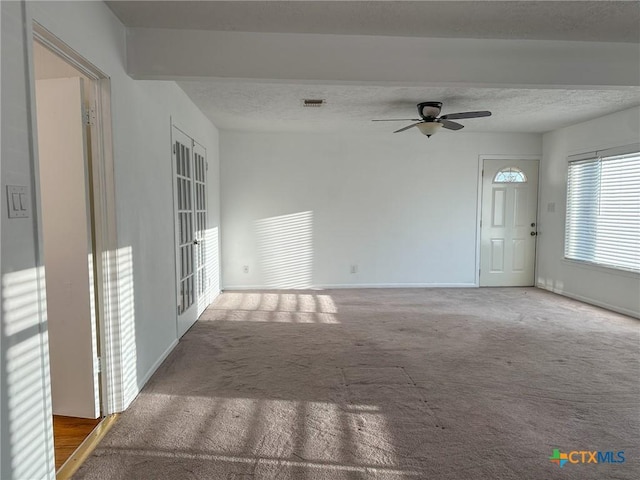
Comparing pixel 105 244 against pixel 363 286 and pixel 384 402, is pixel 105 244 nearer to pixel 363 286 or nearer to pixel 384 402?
pixel 384 402

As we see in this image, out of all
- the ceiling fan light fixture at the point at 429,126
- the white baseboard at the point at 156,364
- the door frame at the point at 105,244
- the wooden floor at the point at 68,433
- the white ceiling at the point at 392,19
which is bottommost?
the wooden floor at the point at 68,433

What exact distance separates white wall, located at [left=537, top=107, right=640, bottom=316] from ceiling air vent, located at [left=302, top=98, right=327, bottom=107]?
3614 mm

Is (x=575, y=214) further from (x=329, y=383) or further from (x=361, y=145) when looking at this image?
(x=329, y=383)

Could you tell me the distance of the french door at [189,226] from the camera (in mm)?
3684

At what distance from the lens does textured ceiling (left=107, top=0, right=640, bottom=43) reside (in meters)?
2.24

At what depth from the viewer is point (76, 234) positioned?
223cm

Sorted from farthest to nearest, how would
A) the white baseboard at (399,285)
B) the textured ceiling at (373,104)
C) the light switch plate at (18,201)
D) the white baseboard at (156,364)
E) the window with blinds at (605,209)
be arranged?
the white baseboard at (399,285) → the window with blinds at (605,209) → the textured ceiling at (373,104) → the white baseboard at (156,364) → the light switch plate at (18,201)

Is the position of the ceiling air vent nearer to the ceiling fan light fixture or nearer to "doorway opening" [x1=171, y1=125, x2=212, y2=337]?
the ceiling fan light fixture

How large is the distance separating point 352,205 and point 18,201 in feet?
16.2

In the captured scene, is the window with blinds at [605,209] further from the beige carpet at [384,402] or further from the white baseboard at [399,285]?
the white baseboard at [399,285]

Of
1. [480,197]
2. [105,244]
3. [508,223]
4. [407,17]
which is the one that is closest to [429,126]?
[407,17]

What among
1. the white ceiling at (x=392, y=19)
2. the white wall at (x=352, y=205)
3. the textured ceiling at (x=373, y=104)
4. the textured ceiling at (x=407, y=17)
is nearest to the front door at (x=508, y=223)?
the white wall at (x=352, y=205)

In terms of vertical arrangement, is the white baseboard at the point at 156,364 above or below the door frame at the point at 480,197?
below

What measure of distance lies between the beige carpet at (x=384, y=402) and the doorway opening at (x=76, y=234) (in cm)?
30
